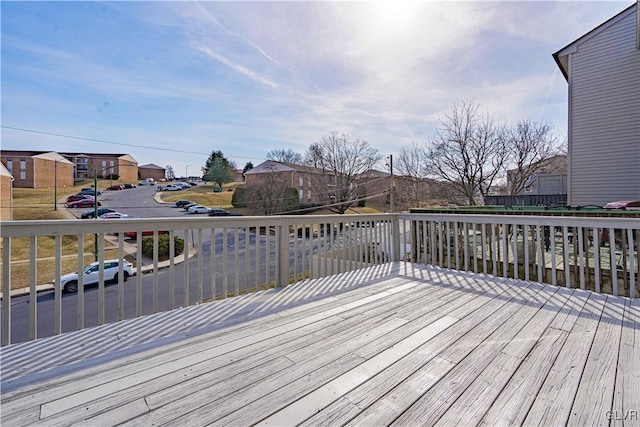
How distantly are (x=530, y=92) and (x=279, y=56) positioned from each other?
8813mm

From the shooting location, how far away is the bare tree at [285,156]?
28734 millimetres

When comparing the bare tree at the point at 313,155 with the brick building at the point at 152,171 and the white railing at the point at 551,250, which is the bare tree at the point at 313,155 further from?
the white railing at the point at 551,250

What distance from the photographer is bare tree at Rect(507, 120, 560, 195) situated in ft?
42.4

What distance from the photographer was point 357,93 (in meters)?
10.1

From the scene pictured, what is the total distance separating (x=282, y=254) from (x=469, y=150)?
1318 centimetres

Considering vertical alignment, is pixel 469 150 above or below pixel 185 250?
above

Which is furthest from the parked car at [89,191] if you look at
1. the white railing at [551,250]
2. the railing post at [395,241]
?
the white railing at [551,250]

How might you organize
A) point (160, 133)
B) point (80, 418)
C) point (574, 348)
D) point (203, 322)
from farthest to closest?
point (160, 133) < point (203, 322) < point (574, 348) < point (80, 418)

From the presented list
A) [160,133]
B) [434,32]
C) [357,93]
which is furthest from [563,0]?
[160,133]

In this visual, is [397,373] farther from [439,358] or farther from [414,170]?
[414,170]

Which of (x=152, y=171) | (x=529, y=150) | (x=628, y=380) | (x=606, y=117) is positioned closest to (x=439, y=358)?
(x=628, y=380)

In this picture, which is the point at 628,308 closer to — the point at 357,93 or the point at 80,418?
the point at 80,418

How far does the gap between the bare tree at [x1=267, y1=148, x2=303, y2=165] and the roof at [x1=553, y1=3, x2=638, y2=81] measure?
2189 centimetres

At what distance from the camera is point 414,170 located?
18.8 metres
